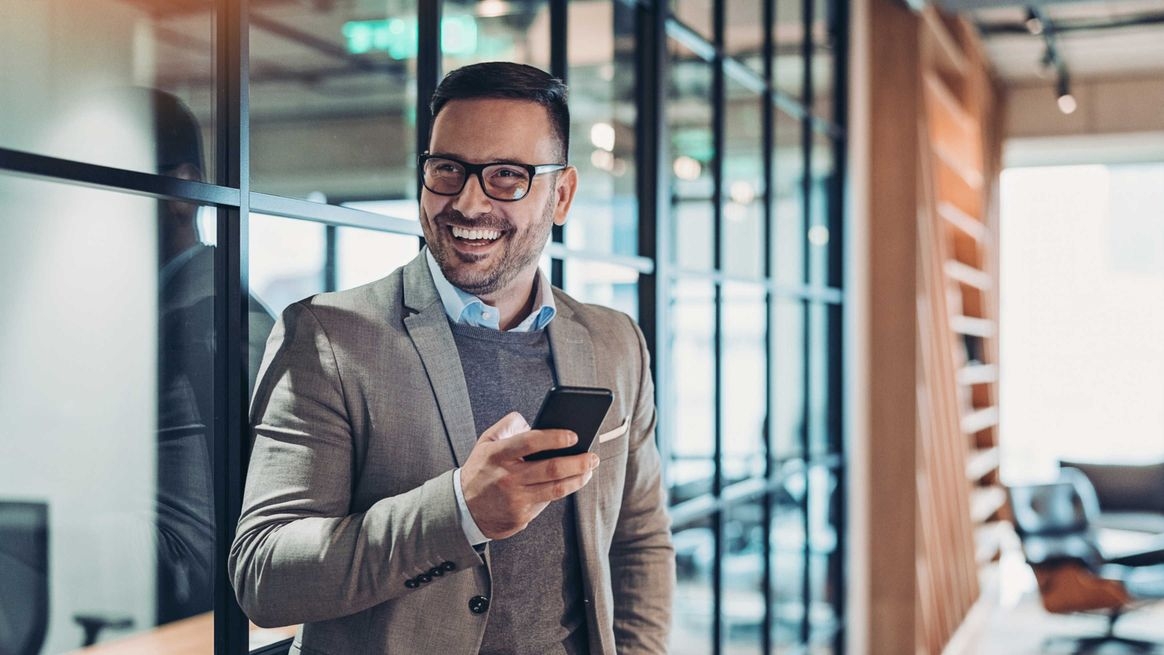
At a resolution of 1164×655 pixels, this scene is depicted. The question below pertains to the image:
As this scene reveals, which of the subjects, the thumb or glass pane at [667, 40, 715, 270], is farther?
glass pane at [667, 40, 715, 270]

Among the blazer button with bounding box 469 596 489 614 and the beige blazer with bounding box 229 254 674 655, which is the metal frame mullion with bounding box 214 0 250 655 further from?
the blazer button with bounding box 469 596 489 614

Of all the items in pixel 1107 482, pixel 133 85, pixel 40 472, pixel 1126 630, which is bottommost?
pixel 1126 630

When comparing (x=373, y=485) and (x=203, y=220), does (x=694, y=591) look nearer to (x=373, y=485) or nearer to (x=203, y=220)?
(x=373, y=485)

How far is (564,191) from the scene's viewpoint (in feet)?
5.47

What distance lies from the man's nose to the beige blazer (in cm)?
13

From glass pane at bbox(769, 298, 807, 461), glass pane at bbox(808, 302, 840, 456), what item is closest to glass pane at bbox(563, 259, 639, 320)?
glass pane at bbox(769, 298, 807, 461)

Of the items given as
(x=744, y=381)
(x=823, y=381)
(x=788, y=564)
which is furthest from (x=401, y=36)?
(x=823, y=381)

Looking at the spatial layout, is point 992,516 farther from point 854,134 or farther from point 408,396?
point 408,396

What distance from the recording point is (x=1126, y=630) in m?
6.66

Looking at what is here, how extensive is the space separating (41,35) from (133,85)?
153mm

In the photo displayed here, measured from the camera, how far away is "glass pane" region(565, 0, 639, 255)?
270cm

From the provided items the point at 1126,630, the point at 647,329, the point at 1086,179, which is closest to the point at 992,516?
the point at 1126,630

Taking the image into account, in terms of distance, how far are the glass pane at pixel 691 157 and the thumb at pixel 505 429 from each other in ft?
6.44

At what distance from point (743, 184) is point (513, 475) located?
2.83m
